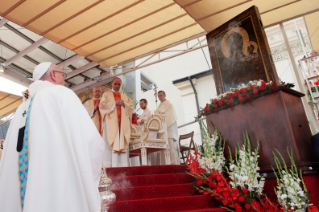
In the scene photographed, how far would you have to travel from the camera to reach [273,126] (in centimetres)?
347

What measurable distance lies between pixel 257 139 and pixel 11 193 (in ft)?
9.88

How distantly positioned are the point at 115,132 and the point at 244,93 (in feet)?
9.79

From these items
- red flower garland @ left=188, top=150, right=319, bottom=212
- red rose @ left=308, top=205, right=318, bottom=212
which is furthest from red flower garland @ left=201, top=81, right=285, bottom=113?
red rose @ left=308, top=205, right=318, bottom=212

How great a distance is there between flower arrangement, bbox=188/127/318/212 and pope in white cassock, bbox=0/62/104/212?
5.87 ft

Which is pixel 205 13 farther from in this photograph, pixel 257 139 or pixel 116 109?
pixel 257 139

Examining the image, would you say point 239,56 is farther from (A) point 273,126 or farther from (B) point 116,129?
(B) point 116,129

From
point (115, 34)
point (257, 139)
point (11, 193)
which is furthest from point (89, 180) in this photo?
point (115, 34)

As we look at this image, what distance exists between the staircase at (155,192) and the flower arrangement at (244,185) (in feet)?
0.60

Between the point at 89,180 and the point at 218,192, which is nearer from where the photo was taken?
the point at 89,180

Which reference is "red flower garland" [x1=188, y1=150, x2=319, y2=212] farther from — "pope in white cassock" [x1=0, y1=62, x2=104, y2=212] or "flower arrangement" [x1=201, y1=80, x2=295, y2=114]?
"pope in white cassock" [x1=0, y1=62, x2=104, y2=212]

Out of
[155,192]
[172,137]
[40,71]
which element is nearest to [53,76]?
[40,71]

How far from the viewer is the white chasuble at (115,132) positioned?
5.55 metres

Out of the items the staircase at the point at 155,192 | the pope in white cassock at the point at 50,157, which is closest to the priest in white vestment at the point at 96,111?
the staircase at the point at 155,192

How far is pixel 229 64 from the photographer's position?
5133mm
